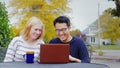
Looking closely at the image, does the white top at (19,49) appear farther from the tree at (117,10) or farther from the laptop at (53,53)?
the tree at (117,10)

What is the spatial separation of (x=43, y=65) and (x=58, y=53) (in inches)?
6.3

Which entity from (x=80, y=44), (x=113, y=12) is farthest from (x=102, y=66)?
(x=113, y=12)

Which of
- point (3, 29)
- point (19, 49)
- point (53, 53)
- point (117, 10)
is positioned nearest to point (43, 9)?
point (117, 10)

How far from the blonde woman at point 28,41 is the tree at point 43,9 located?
654 inches

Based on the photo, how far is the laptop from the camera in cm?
273

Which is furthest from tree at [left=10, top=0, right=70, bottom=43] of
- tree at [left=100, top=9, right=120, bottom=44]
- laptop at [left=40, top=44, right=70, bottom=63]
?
tree at [left=100, top=9, right=120, bottom=44]

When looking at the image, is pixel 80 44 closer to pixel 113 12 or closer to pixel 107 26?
pixel 113 12

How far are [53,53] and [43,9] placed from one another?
18349 mm

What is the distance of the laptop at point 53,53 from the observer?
2.73 m

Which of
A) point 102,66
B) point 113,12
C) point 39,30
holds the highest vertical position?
point 113,12

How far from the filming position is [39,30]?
11.2 ft

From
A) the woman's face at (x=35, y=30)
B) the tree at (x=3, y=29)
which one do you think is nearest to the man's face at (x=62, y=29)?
the woman's face at (x=35, y=30)

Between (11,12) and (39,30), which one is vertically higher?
(11,12)

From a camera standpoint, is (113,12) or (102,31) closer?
(113,12)
